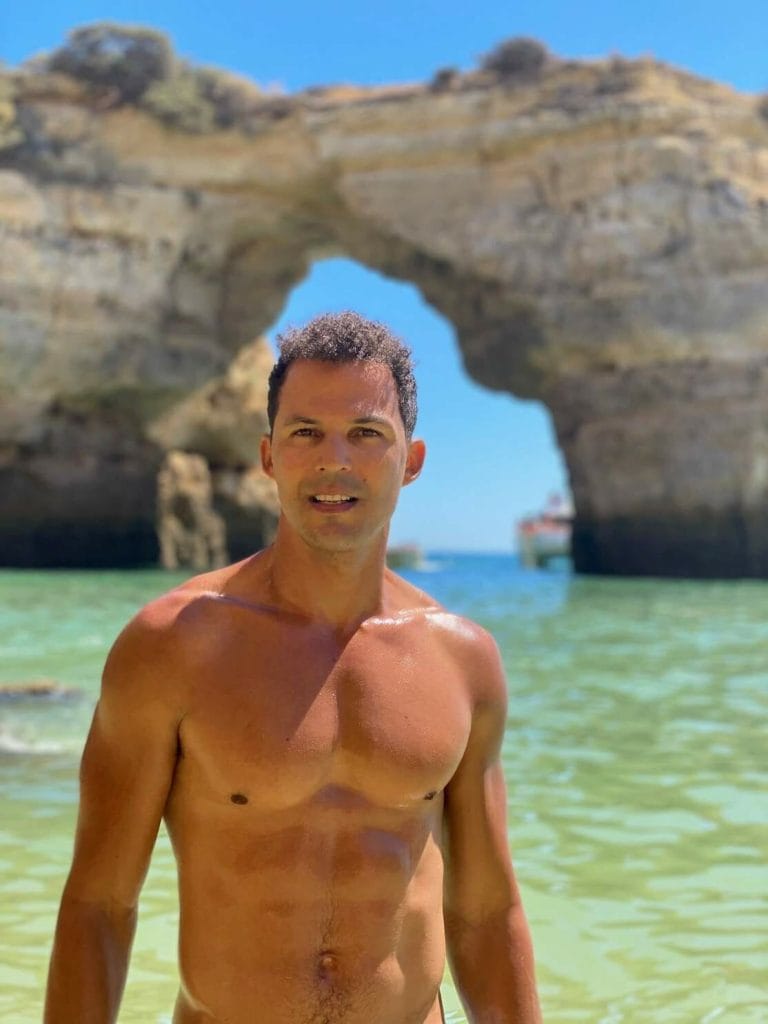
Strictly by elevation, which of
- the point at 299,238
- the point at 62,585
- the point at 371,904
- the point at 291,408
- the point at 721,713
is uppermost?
the point at 299,238

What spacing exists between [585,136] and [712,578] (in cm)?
779

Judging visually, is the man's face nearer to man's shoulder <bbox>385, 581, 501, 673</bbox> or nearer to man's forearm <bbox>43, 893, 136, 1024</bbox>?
man's shoulder <bbox>385, 581, 501, 673</bbox>

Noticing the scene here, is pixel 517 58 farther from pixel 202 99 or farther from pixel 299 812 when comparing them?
pixel 299 812

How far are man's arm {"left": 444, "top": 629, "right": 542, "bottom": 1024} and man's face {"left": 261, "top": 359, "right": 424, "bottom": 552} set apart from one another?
247mm

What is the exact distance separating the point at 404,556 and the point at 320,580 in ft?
134

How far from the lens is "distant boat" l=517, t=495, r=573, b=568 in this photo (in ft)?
127

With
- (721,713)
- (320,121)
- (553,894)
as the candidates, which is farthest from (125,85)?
(553,894)

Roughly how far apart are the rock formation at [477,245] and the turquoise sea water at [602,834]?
1163 centimetres

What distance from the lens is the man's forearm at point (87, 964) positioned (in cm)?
122

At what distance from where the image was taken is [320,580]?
1367 millimetres

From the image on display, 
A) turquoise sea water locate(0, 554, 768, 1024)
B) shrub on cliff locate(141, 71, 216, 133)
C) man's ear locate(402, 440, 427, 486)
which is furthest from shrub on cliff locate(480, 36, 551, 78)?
man's ear locate(402, 440, 427, 486)

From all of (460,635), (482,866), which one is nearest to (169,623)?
(460,635)

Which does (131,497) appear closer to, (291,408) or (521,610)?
(521,610)

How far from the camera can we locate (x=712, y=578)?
19344mm
